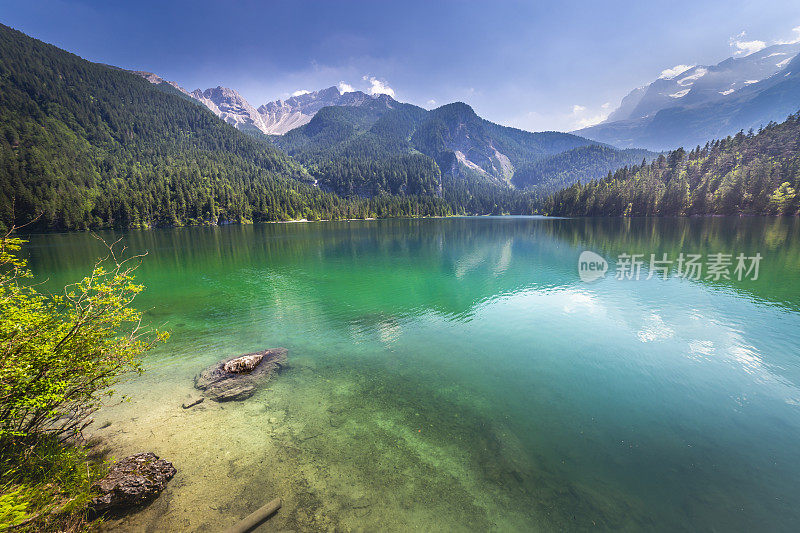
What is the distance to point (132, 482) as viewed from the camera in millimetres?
8156

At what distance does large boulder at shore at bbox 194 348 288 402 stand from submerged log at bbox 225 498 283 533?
19.6 feet

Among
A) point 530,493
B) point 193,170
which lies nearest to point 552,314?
point 530,493

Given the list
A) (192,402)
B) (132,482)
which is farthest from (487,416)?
(192,402)

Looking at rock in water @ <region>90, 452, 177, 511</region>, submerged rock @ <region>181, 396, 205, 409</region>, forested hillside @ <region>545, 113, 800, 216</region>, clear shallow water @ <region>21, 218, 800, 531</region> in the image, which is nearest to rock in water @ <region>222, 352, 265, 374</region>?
clear shallow water @ <region>21, 218, 800, 531</region>

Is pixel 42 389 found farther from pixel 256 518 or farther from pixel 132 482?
pixel 256 518

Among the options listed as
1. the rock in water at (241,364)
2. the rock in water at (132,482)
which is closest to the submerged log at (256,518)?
the rock in water at (132,482)

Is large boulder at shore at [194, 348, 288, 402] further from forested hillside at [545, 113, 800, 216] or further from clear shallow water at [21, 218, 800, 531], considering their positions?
forested hillside at [545, 113, 800, 216]

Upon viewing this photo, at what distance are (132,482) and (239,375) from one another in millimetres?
6478

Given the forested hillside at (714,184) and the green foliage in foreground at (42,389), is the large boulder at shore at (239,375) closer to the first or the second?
the green foliage in foreground at (42,389)

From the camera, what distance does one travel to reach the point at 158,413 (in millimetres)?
11953

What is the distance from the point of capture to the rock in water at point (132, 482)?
7731 mm

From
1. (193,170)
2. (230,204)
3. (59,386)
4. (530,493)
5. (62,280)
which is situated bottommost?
(530,493)

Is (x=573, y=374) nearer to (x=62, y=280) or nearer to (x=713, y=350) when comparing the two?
(x=713, y=350)

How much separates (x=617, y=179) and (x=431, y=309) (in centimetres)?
20229
